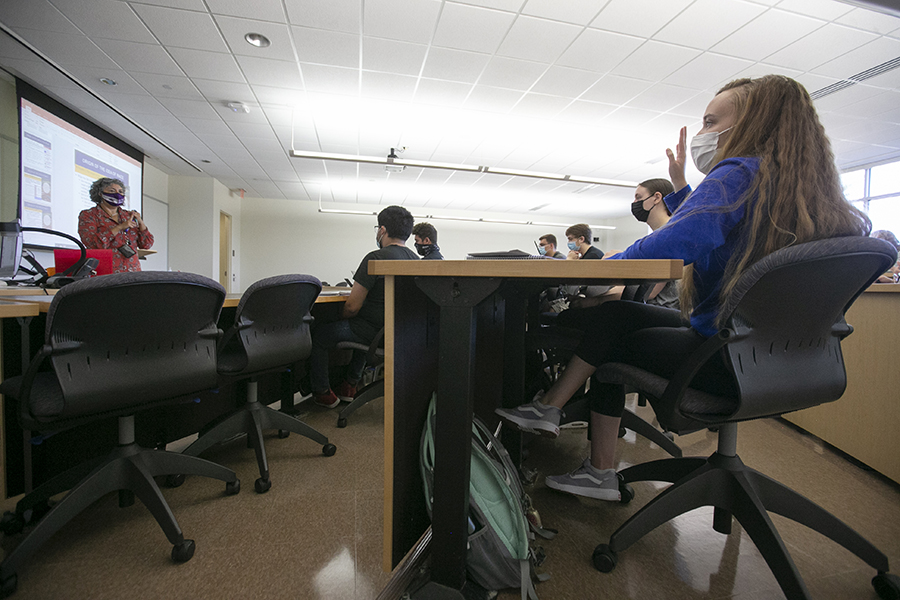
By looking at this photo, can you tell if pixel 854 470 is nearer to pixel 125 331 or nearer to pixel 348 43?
pixel 125 331

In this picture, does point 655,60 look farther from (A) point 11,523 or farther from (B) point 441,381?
(A) point 11,523

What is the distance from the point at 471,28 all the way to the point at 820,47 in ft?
9.15

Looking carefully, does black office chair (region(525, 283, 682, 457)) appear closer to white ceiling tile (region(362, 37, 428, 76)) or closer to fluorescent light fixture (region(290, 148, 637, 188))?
white ceiling tile (region(362, 37, 428, 76))

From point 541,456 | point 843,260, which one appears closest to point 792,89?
point 843,260

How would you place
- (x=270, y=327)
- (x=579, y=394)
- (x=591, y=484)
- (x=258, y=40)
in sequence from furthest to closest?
(x=258, y=40) → (x=579, y=394) → (x=270, y=327) → (x=591, y=484)

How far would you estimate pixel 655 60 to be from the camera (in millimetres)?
3322

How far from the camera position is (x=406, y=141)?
5.32 metres

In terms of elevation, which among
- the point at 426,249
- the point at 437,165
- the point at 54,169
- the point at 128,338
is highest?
the point at 437,165

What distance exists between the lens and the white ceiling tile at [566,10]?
2.70 m

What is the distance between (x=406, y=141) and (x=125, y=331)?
16.0 feet

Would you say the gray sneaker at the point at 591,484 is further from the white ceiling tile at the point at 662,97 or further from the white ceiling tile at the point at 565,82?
the white ceiling tile at the point at 662,97

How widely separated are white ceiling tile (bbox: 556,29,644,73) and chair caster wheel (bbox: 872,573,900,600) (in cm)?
342

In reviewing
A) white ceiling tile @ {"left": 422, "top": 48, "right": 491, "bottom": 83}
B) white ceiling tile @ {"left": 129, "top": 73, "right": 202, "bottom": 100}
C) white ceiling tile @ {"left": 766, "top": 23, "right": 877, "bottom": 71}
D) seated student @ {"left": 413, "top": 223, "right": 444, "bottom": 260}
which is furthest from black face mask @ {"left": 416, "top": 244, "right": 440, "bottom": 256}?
white ceiling tile @ {"left": 766, "top": 23, "right": 877, "bottom": 71}

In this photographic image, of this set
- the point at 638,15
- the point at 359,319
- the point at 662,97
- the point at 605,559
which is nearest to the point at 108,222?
the point at 359,319
